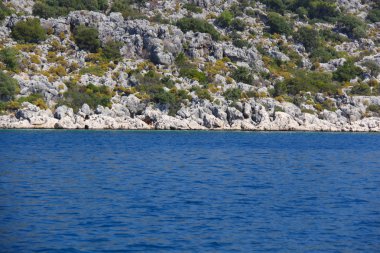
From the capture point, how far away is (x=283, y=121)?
7444cm

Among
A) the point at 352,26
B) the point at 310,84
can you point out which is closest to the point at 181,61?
the point at 310,84

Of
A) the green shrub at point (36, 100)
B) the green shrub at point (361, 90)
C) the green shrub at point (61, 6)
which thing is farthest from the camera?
the green shrub at point (61, 6)

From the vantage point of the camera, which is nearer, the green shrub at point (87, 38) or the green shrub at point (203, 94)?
the green shrub at point (203, 94)

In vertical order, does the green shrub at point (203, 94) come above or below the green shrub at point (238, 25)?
below

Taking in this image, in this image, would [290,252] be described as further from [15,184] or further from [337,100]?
[337,100]

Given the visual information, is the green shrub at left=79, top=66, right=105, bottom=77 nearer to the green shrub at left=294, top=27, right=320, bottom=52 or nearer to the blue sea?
the blue sea

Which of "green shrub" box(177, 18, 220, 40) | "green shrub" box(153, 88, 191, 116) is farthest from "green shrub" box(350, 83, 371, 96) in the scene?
"green shrub" box(153, 88, 191, 116)

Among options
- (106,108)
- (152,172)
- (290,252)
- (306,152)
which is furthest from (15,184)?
(106,108)

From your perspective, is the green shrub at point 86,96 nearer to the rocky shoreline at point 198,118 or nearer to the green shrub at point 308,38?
the rocky shoreline at point 198,118

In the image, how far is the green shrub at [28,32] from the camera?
88.3m

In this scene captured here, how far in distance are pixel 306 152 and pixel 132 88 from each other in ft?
125

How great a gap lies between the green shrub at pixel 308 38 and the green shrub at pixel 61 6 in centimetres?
3430

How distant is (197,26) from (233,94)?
24.0 metres

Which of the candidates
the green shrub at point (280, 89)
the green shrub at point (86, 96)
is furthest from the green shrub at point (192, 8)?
the green shrub at point (86, 96)
